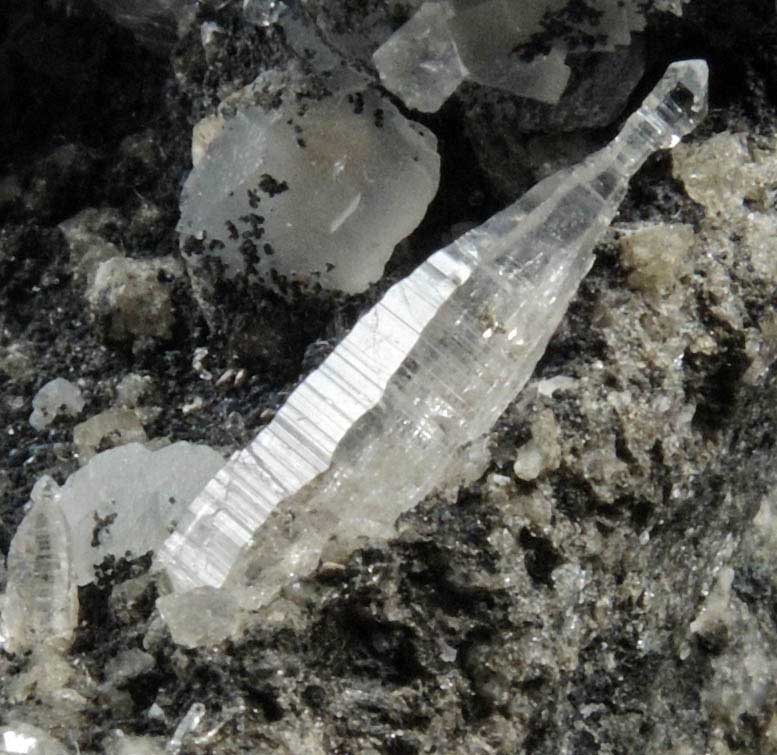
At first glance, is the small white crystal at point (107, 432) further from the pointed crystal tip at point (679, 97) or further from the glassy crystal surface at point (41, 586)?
the pointed crystal tip at point (679, 97)

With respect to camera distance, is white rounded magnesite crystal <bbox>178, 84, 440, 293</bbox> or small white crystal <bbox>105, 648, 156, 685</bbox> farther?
white rounded magnesite crystal <bbox>178, 84, 440, 293</bbox>

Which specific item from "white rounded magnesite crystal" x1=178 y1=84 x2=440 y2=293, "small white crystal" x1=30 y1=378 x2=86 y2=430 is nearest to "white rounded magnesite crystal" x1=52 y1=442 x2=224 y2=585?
"small white crystal" x1=30 y1=378 x2=86 y2=430

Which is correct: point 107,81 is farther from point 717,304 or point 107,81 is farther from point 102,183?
point 717,304

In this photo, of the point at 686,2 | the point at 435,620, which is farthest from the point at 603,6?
the point at 435,620

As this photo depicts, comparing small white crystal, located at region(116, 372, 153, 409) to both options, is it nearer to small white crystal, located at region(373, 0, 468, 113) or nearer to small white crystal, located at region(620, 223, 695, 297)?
small white crystal, located at region(373, 0, 468, 113)

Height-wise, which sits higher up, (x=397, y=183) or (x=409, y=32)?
(x=409, y=32)
